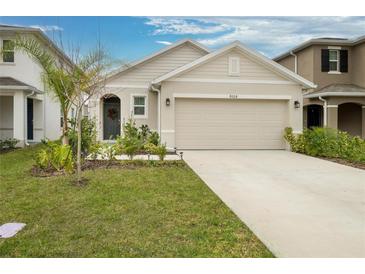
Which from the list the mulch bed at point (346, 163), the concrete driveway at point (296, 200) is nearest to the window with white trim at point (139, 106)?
the concrete driveway at point (296, 200)

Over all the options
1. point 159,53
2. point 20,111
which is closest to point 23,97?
point 20,111

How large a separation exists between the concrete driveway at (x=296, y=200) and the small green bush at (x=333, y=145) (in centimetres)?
122

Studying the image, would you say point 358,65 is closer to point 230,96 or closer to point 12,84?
point 230,96

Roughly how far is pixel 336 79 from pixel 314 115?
2.56m

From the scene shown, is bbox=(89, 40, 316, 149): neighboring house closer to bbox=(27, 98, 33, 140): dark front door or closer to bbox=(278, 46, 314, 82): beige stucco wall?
bbox=(278, 46, 314, 82): beige stucco wall

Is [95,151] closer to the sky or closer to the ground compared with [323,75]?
closer to the ground

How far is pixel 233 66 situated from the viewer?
14.7 meters

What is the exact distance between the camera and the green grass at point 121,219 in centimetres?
411

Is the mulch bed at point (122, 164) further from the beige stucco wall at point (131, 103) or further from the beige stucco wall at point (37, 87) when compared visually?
the beige stucco wall at point (131, 103)

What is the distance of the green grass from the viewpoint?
4.11 metres

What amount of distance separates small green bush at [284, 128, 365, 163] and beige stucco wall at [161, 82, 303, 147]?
145 cm
